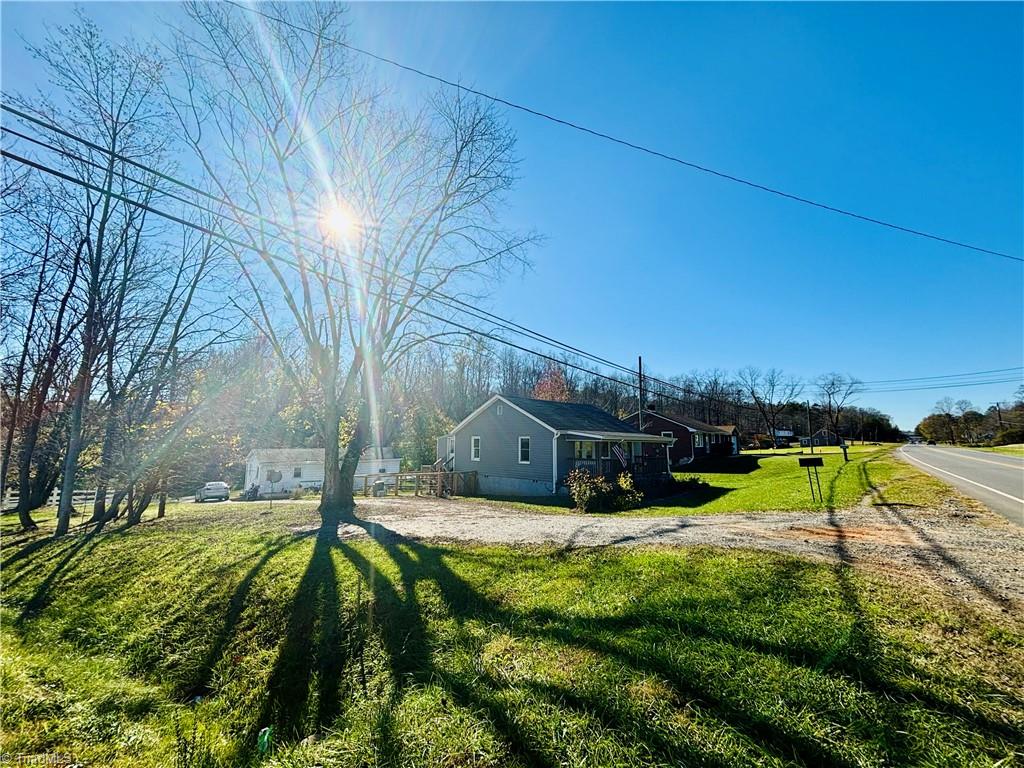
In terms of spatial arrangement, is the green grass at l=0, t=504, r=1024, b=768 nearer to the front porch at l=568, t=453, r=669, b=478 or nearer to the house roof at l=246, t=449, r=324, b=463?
the front porch at l=568, t=453, r=669, b=478

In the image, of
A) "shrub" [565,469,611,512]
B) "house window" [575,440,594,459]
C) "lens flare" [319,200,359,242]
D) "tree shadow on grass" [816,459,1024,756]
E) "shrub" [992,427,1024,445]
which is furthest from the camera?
"shrub" [992,427,1024,445]

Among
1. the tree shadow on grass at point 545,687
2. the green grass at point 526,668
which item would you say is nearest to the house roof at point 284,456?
the green grass at point 526,668

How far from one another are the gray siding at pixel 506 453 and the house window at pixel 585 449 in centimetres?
169

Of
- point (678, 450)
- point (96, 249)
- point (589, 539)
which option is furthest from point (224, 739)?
point (678, 450)

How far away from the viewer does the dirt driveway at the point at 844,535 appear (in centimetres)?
509

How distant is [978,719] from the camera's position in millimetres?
2531

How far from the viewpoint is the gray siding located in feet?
65.5

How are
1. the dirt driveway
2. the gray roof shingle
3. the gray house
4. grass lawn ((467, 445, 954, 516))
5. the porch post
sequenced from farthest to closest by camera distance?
the gray roof shingle < the gray house < the porch post < grass lawn ((467, 445, 954, 516)) < the dirt driveway

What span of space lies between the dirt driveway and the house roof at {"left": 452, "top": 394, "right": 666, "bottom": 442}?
839 cm

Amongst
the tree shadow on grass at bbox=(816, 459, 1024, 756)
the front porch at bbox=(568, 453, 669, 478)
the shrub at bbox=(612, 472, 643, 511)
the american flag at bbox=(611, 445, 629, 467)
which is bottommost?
the shrub at bbox=(612, 472, 643, 511)

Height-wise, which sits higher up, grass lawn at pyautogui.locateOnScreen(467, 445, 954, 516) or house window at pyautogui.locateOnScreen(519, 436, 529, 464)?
house window at pyautogui.locateOnScreen(519, 436, 529, 464)

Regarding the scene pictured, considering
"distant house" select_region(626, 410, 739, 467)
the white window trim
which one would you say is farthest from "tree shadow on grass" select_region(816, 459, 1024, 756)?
"distant house" select_region(626, 410, 739, 467)

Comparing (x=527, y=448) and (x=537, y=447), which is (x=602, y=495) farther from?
(x=527, y=448)

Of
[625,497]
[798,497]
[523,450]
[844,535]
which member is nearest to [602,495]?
[625,497]
